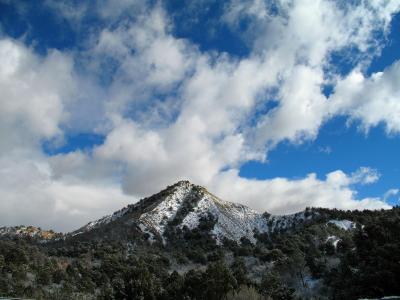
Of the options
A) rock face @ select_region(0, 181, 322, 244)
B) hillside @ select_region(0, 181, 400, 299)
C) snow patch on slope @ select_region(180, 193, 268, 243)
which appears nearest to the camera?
hillside @ select_region(0, 181, 400, 299)

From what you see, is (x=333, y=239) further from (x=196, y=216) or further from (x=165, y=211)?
(x=165, y=211)

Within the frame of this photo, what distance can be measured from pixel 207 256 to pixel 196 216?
84.6 ft

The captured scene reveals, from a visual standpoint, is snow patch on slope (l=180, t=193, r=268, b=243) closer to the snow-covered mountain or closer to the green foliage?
the snow-covered mountain

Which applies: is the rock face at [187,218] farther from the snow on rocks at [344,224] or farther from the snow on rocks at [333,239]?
the snow on rocks at [333,239]

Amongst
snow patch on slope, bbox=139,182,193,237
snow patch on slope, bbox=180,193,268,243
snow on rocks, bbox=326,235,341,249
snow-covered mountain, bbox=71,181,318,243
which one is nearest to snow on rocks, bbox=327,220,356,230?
snow-covered mountain, bbox=71,181,318,243

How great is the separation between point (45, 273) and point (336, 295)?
27.5 metres

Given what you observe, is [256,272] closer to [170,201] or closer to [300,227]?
[300,227]

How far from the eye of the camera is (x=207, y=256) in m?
70.8

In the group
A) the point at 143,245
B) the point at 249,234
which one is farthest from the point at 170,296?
the point at 249,234

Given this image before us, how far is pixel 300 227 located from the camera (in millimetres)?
90438

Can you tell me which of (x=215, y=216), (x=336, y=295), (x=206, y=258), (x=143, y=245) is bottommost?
(x=336, y=295)

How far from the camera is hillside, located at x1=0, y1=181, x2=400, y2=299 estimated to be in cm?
3431

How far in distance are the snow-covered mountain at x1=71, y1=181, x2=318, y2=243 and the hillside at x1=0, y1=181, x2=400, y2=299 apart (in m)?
0.25

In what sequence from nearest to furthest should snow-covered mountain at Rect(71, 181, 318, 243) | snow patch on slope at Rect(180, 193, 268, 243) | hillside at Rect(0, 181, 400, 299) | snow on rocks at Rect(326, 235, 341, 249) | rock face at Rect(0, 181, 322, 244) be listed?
1. hillside at Rect(0, 181, 400, 299)
2. snow on rocks at Rect(326, 235, 341, 249)
3. rock face at Rect(0, 181, 322, 244)
4. snow-covered mountain at Rect(71, 181, 318, 243)
5. snow patch on slope at Rect(180, 193, 268, 243)
